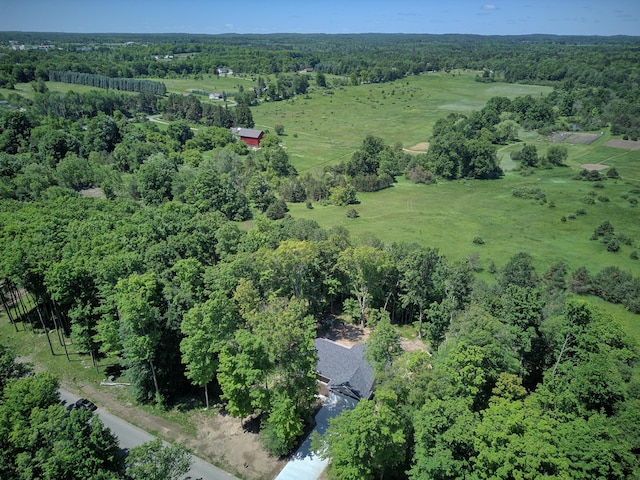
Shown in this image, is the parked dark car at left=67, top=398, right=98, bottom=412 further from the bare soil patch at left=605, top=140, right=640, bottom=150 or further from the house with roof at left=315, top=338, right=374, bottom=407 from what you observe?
the bare soil patch at left=605, top=140, right=640, bottom=150

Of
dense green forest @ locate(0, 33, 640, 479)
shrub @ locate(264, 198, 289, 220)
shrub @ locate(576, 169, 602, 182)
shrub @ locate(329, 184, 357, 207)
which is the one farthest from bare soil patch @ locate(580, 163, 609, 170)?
shrub @ locate(264, 198, 289, 220)

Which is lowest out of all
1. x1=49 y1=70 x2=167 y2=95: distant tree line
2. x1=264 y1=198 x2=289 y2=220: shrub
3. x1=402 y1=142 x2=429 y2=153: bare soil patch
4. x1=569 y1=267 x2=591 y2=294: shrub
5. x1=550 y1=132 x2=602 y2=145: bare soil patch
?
x1=569 y1=267 x2=591 y2=294: shrub

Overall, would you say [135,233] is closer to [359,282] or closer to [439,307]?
[359,282]

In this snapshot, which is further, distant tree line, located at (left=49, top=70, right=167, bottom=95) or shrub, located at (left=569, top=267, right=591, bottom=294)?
distant tree line, located at (left=49, top=70, right=167, bottom=95)

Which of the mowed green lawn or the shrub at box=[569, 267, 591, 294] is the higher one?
the mowed green lawn

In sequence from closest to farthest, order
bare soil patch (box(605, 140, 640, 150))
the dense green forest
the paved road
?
1. the dense green forest
2. the paved road
3. bare soil patch (box(605, 140, 640, 150))

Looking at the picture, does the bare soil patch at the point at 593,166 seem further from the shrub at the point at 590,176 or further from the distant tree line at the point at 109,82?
the distant tree line at the point at 109,82
